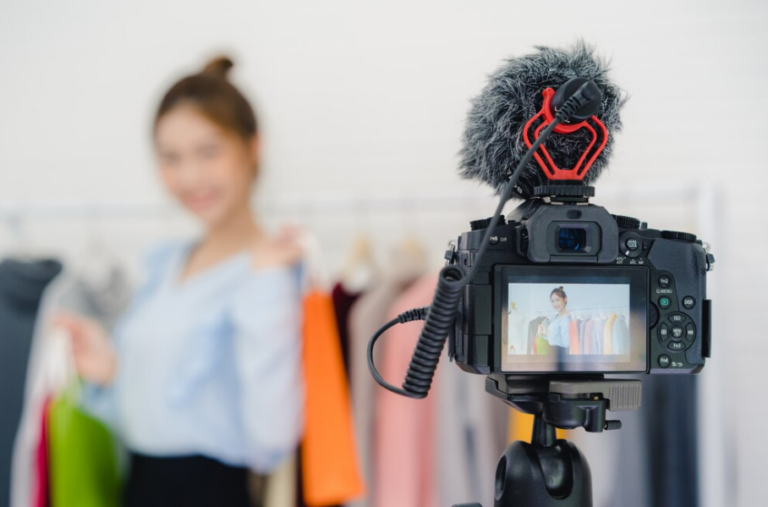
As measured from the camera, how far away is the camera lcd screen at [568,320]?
0.45 metres

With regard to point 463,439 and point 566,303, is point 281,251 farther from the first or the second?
point 566,303

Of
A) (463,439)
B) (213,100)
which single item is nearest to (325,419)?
(463,439)

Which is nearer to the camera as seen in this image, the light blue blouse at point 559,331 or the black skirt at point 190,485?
the light blue blouse at point 559,331

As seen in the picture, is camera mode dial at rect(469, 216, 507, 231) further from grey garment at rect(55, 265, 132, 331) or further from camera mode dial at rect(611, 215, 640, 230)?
grey garment at rect(55, 265, 132, 331)

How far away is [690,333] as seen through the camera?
1.56 ft

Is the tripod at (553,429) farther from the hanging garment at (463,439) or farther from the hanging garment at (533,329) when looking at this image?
the hanging garment at (463,439)

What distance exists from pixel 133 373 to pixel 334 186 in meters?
0.60

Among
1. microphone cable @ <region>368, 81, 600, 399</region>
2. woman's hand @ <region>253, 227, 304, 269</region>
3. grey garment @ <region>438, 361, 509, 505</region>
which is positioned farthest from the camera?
woman's hand @ <region>253, 227, 304, 269</region>

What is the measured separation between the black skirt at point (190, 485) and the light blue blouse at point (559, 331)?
0.87 metres

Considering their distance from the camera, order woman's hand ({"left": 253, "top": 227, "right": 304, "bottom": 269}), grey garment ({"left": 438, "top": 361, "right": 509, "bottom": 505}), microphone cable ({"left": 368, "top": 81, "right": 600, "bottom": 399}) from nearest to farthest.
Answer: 1. microphone cable ({"left": 368, "top": 81, "right": 600, "bottom": 399})
2. grey garment ({"left": 438, "top": 361, "right": 509, "bottom": 505})
3. woman's hand ({"left": 253, "top": 227, "right": 304, "bottom": 269})

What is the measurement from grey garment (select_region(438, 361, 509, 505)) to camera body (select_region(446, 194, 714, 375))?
57 cm

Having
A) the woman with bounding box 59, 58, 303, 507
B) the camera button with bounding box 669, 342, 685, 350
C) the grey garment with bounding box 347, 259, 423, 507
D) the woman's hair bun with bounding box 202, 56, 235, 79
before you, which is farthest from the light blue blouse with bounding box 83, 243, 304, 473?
the camera button with bounding box 669, 342, 685, 350

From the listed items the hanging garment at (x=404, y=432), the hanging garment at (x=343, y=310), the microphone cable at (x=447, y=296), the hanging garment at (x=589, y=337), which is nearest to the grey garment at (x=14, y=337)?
the hanging garment at (x=343, y=310)

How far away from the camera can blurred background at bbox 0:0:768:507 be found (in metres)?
1.05
